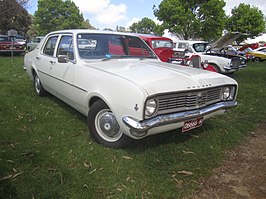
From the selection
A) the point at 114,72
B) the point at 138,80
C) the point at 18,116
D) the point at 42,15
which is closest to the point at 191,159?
the point at 138,80

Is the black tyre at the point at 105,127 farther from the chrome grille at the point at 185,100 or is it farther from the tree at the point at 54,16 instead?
the tree at the point at 54,16

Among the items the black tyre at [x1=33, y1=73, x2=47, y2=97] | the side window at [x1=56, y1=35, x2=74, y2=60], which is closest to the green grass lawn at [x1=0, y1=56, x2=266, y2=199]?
the black tyre at [x1=33, y1=73, x2=47, y2=97]

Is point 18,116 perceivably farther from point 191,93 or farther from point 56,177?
point 191,93

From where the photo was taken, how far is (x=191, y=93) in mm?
3141

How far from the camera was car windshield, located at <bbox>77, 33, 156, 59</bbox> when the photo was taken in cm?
404

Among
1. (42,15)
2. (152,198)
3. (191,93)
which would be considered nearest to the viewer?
(152,198)

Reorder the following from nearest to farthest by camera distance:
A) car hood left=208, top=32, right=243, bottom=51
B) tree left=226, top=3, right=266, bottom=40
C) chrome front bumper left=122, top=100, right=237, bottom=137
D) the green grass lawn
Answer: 1. the green grass lawn
2. chrome front bumper left=122, top=100, right=237, bottom=137
3. car hood left=208, top=32, right=243, bottom=51
4. tree left=226, top=3, right=266, bottom=40

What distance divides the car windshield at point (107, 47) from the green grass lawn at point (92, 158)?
122cm

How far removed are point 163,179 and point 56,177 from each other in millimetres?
1193

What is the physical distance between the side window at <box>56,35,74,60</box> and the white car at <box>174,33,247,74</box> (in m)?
7.63

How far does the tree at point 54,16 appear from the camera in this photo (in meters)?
47.1

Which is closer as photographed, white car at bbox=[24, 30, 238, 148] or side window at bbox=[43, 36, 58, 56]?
white car at bbox=[24, 30, 238, 148]

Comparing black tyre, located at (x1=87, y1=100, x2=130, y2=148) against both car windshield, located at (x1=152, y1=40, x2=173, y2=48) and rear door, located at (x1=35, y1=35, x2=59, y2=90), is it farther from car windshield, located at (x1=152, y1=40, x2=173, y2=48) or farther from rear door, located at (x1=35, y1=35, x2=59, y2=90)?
car windshield, located at (x1=152, y1=40, x2=173, y2=48)

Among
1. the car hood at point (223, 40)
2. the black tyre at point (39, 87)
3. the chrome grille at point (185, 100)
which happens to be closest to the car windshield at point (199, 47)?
the car hood at point (223, 40)
